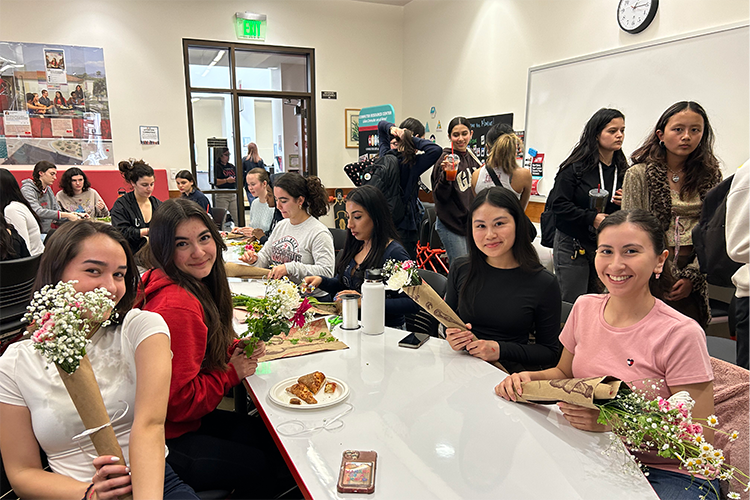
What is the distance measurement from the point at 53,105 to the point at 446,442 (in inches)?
280

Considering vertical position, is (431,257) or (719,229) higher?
(719,229)

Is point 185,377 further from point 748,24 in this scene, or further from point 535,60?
point 535,60

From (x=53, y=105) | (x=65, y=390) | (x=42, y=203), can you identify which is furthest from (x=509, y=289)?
(x=53, y=105)

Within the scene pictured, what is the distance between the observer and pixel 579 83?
4.57 metres

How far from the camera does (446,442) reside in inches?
48.0

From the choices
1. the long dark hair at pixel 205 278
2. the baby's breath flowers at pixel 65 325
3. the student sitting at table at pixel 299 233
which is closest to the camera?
the baby's breath flowers at pixel 65 325

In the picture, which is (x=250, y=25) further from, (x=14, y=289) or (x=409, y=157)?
(x=14, y=289)

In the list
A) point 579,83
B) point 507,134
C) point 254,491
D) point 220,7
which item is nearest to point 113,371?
point 254,491

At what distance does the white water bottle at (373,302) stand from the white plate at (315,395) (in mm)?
459

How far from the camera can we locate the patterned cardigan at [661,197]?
246 cm

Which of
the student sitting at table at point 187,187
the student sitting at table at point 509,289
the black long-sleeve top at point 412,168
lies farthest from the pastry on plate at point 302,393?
the student sitting at table at point 187,187

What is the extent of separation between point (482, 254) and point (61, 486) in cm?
159

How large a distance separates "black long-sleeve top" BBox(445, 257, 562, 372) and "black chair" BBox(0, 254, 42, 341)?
101 inches

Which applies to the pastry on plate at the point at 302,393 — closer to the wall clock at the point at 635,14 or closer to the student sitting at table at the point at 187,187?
the wall clock at the point at 635,14
